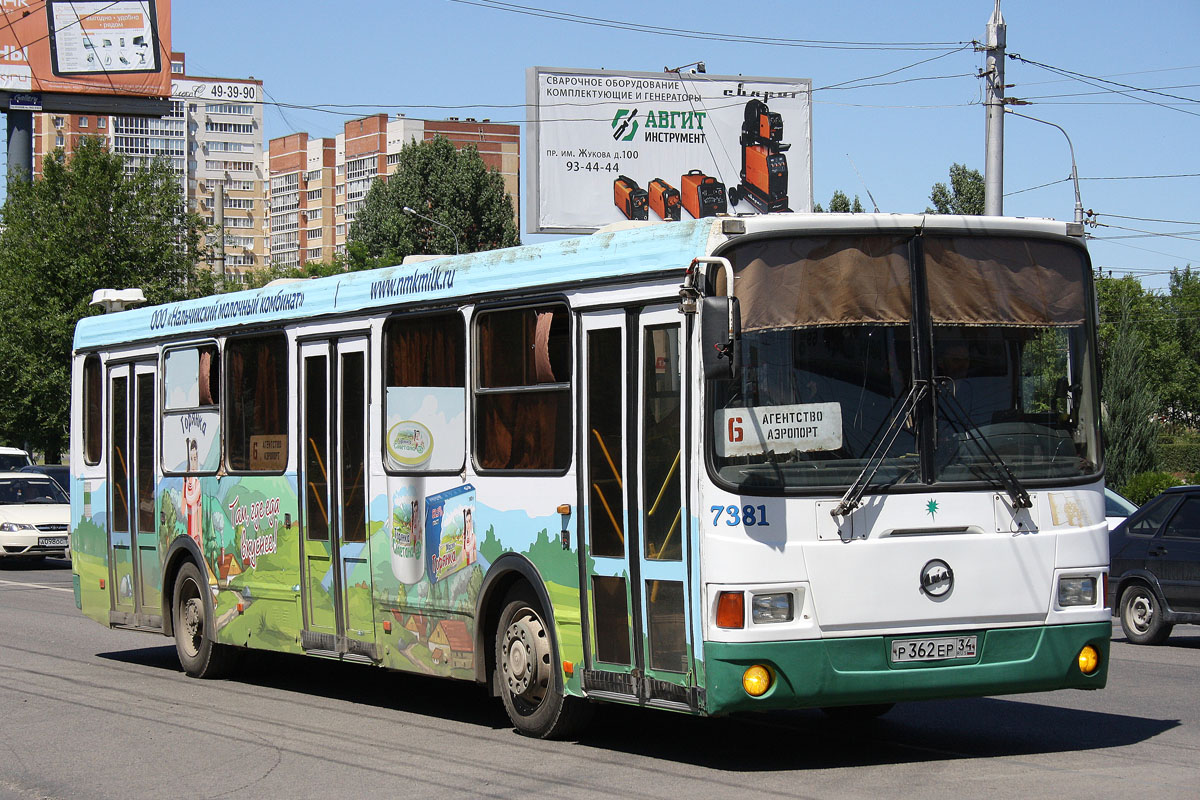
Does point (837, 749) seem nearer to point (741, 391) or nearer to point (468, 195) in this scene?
point (741, 391)

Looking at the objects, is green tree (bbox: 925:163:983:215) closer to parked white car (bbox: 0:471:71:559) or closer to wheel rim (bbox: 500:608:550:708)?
parked white car (bbox: 0:471:71:559)

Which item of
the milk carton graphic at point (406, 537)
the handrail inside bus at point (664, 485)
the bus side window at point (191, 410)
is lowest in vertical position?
the milk carton graphic at point (406, 537)

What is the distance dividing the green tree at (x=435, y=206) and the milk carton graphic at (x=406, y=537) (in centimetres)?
5261

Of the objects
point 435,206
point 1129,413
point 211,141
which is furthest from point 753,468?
point 211,141

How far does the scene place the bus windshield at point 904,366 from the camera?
768cm

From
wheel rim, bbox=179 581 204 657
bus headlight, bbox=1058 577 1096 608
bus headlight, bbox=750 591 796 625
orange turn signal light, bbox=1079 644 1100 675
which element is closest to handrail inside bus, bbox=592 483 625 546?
bus headlight, bbox=750 591 796 625

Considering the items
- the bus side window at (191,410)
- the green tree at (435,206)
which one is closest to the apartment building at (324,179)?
the green tree at (435,206)

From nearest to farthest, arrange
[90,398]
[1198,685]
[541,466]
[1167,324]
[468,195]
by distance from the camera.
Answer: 1. [541,466]
2. [1198,685]
3. [90,398]
4. [468,195]
5. [1167,324]

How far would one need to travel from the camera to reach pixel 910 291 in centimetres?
800

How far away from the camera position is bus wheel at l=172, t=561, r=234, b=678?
12867mm

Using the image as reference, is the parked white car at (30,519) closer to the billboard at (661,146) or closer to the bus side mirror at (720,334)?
the billboard at (661,146)

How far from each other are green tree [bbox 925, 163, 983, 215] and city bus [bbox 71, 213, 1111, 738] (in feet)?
216

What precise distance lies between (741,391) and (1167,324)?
9480cm

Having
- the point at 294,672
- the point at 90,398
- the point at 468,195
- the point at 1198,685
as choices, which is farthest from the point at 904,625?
the point at 468,195
